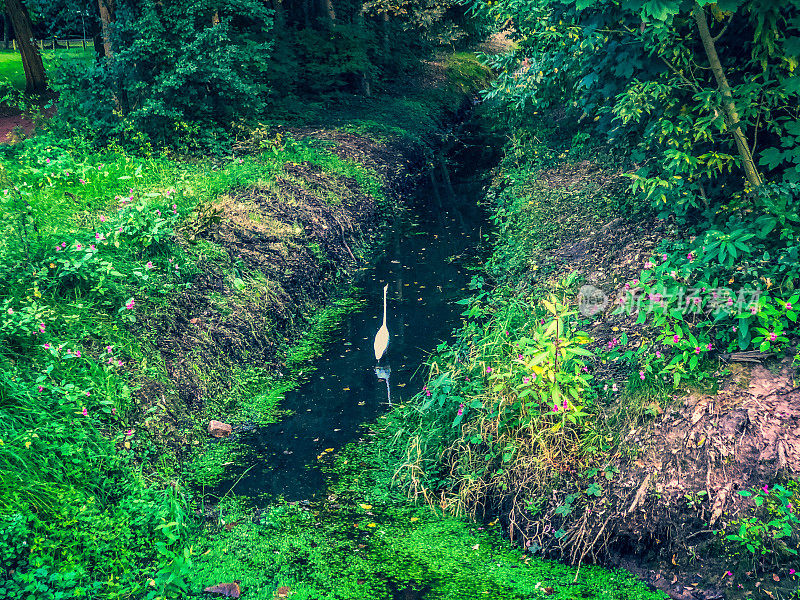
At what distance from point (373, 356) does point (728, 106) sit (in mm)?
4773

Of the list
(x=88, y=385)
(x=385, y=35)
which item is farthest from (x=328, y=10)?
(x=88, y=385)

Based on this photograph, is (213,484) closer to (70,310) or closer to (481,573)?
(70,310)

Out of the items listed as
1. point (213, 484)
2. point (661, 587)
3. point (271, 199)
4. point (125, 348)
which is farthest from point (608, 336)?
point (271, 199)

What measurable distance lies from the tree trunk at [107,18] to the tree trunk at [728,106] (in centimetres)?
982

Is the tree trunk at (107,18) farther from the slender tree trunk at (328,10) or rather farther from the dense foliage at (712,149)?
the dense foliage at (712,149)

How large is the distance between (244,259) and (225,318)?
1377 millimetres

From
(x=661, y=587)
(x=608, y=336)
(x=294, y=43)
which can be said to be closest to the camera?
(x=661, y=587)

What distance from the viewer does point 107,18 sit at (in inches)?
467

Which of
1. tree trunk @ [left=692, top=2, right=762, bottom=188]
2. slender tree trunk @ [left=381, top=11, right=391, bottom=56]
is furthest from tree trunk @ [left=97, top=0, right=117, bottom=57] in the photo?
slender tree trunk @ [left=381, top=11, right=391, bottom=56]

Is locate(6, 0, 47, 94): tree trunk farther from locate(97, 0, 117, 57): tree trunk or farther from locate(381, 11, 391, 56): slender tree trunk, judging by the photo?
locate(381, 11, 391, 56): slender tree trunk

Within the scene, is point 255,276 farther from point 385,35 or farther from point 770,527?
point 385,35

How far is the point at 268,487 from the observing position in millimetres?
6008

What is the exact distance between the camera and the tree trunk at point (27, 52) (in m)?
17.9

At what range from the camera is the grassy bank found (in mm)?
4746
